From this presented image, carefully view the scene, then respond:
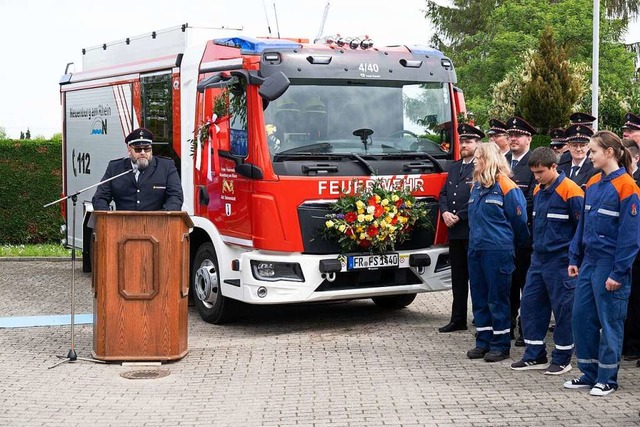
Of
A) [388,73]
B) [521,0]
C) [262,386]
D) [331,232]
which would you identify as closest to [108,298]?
[262,386]

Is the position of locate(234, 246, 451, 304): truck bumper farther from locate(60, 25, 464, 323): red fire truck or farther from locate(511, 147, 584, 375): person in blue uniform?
locate(511, 147, 584, 375): person in blue uniform

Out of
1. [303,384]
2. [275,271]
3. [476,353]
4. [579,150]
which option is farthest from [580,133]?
[303,384]

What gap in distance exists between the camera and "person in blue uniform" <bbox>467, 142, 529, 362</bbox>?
9109 millimetres

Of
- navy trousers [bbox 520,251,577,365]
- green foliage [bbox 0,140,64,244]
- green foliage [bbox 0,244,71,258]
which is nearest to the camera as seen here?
navy trousers [bbox 520,251,577,365]

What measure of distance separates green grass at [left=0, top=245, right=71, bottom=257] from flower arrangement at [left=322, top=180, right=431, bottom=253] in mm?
9627

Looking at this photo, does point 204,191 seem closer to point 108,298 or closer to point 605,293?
point 108,298

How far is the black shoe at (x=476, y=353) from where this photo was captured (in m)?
9.32

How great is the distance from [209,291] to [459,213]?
111 inches

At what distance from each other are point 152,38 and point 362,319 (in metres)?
4.37

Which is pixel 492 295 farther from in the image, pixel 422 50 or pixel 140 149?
pixel 140 149

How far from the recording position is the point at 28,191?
21.2m

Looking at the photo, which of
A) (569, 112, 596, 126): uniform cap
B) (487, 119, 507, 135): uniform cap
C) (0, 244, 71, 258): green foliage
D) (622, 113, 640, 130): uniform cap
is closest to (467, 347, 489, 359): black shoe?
(487, 119, 507, 135): uniform cap

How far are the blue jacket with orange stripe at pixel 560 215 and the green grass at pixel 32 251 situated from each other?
1199 centimetres

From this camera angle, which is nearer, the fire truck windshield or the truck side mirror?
the truck side mirror
